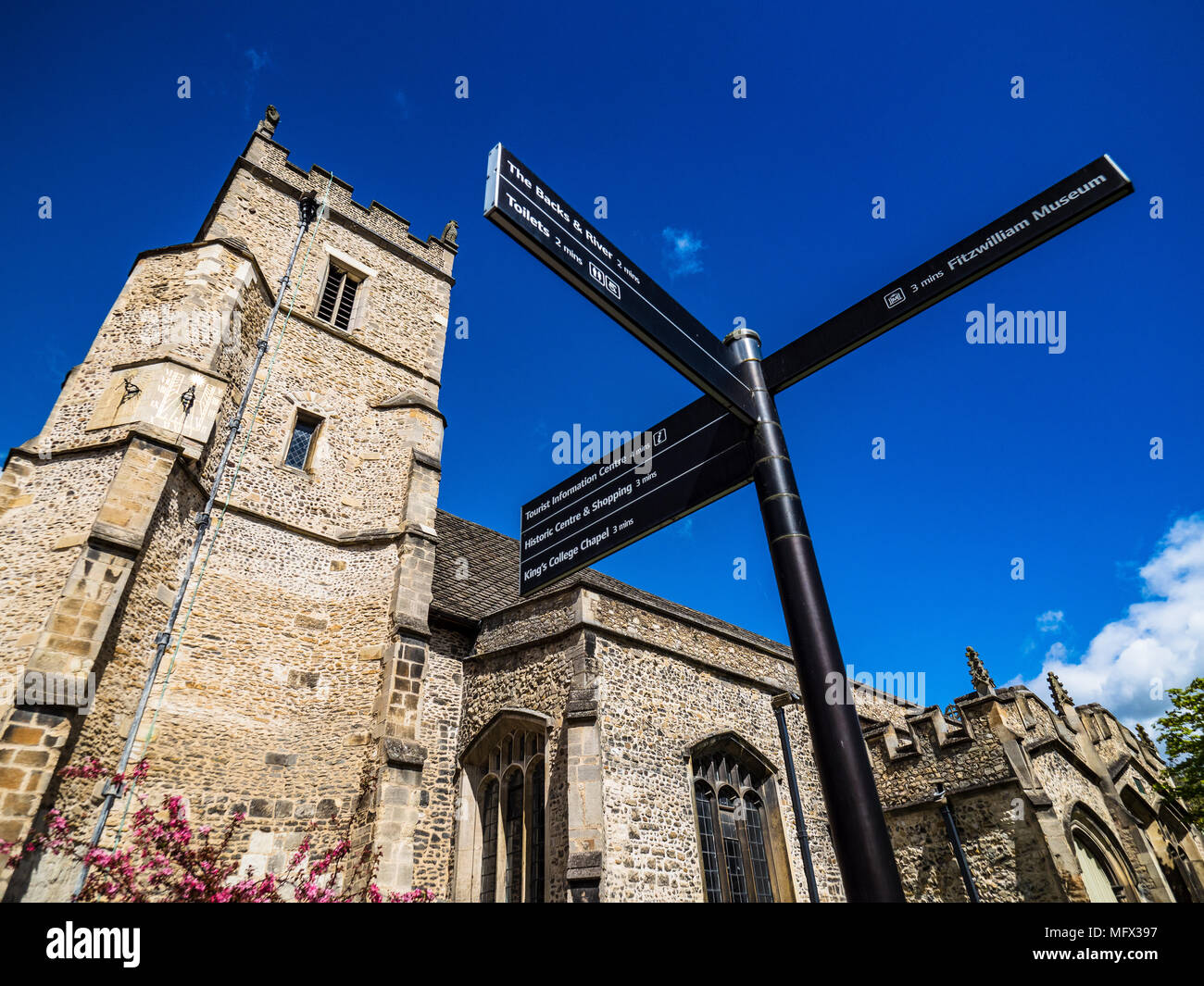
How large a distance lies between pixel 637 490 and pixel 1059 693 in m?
19.3

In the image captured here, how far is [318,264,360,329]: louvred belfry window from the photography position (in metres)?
14.6

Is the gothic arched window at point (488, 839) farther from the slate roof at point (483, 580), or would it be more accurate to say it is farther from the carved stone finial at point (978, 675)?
the carved stone finial at point (978, 675)

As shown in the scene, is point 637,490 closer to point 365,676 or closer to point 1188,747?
point 365,676

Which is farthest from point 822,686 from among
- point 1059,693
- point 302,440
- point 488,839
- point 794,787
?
point 1059,693

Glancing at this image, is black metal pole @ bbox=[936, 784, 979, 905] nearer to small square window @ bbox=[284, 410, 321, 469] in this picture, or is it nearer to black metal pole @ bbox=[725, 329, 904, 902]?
black metal pole @ bbox=[725, 329, 904, 902]

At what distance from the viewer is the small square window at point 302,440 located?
1204cm

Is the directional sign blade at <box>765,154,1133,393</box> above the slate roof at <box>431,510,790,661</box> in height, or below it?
below

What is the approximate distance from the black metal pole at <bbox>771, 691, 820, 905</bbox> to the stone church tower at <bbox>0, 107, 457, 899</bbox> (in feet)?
23.0

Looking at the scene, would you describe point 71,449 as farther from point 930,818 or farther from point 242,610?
point 930,818

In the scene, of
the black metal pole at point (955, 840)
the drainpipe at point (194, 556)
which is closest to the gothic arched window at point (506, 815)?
the drainpipe at point (194, 556)

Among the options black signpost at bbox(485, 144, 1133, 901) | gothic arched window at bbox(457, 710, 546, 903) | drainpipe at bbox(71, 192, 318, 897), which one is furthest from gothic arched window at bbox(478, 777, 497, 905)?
black signpost at bbox(485, 144, 1133, 901)
